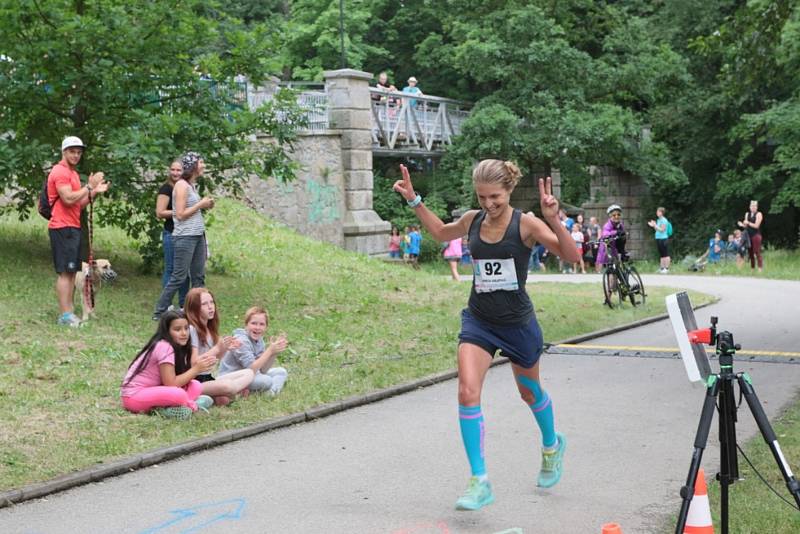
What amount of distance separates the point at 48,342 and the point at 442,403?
404cm

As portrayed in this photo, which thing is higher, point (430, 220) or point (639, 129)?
point (639, 129)

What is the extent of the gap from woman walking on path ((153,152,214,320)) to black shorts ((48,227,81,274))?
1.04m

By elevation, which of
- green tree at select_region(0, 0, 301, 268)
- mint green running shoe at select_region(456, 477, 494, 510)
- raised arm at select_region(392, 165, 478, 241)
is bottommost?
mint green running shoe at select_region(456, 477, 494, 510)

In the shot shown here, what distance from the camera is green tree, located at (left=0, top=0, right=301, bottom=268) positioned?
44.6 ft

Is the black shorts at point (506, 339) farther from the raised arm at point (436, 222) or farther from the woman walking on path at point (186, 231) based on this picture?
the woman walking on path at point (186, 231)

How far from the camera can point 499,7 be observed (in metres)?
39.5

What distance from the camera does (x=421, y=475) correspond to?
694cm

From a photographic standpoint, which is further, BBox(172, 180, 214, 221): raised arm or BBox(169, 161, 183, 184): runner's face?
BBox(169, 161, 183, 184): runner's face

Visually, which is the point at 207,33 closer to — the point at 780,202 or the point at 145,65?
the point at 145,65

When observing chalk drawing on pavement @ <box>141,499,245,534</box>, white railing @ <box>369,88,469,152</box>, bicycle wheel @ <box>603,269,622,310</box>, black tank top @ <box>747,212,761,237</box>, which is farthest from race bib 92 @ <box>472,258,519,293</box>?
white railing @ <box>369,88,469,152</box>

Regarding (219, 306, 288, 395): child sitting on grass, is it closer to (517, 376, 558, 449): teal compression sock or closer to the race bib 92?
(517, 376, 558, 449): teal compression sock

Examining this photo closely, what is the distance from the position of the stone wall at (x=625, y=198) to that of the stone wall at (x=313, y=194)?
54.5 ft

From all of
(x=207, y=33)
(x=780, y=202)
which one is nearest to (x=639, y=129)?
(x=780, y=202)

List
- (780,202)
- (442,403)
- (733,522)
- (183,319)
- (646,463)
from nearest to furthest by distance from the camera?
(733,522), (646,463), (183,319), (442,403), (780,202)
